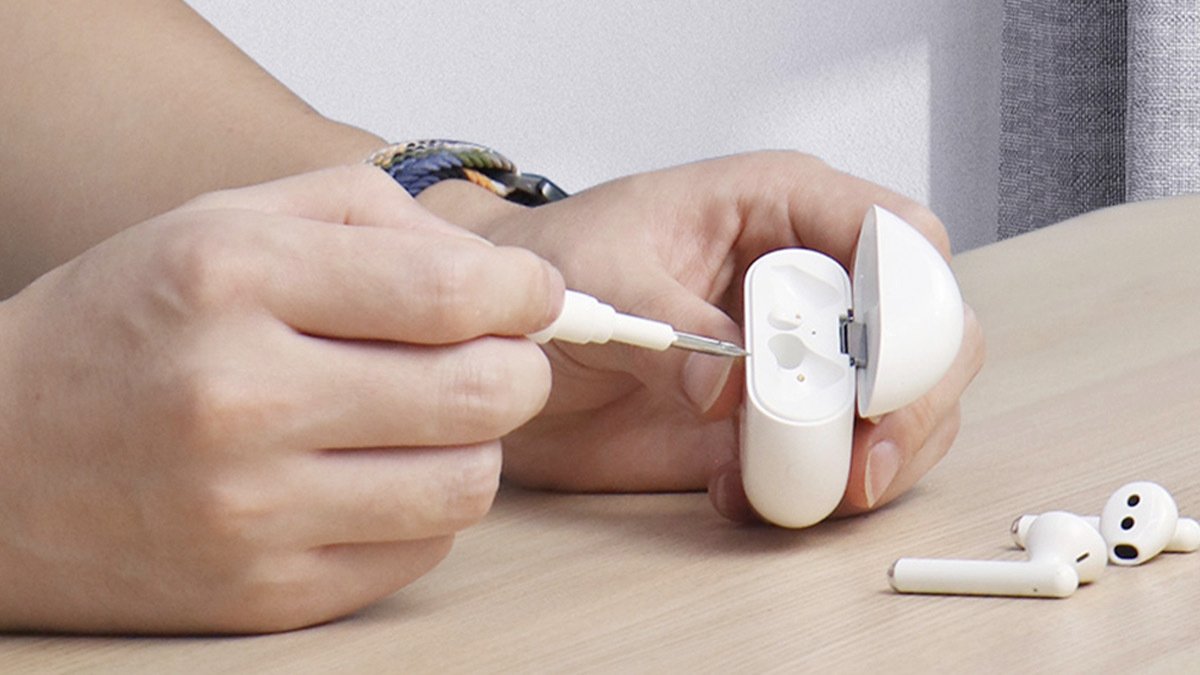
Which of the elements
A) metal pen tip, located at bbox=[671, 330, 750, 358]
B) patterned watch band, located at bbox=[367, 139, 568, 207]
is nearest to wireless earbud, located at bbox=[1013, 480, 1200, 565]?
metal pen tip, located at bbox=[671, 330, 750, 358]

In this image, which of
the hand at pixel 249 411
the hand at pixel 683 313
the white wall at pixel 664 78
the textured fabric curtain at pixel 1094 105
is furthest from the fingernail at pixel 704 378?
the textured fabric curtain at pixel 1094 105

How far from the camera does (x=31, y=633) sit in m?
0.50

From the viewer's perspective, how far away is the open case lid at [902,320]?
0.56 m

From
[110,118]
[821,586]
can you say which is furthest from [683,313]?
[110,118]

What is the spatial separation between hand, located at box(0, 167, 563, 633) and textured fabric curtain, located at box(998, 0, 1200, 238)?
1.44 m

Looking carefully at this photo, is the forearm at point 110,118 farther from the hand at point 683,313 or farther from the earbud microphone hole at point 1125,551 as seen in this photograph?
the earbud microphone hole at point 1125,551

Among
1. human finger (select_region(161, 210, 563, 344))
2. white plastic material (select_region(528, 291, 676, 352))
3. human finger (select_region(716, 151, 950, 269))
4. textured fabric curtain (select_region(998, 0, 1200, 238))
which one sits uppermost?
human finger (select_region(161, 210, 563, 344))

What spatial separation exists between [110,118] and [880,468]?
451 mm

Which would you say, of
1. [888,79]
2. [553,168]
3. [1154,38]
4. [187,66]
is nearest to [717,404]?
[187,66]

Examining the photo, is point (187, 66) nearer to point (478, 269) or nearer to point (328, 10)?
point (478, 269)

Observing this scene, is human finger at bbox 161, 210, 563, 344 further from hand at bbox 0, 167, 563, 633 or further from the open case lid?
the open case lid

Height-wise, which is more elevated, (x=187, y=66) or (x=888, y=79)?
(x=187, y=66)

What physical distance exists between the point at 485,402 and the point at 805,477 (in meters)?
0.14

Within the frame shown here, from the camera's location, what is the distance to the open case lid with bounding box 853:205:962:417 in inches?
22.1
